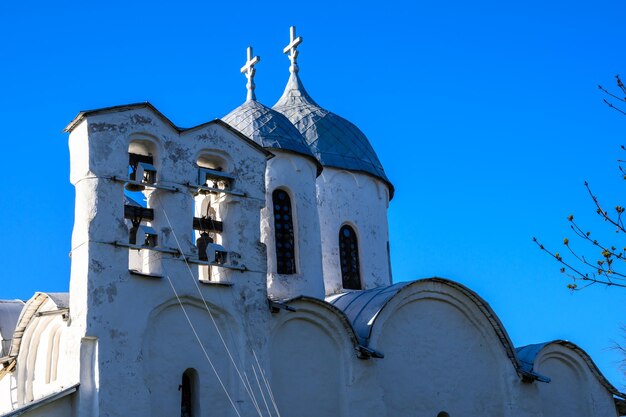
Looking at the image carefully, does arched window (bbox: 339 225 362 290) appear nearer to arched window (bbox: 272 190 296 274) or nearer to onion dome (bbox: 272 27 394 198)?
onion dome (bbox: 272 27 394 198)

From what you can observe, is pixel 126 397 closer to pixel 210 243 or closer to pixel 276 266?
pixel 210 243

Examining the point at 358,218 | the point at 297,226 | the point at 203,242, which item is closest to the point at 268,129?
the point at 297,226

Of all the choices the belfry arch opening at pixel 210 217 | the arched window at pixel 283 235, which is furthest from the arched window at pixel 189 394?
the arched window at pixel 283 235

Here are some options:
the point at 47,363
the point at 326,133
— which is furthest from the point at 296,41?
the point at 47,363

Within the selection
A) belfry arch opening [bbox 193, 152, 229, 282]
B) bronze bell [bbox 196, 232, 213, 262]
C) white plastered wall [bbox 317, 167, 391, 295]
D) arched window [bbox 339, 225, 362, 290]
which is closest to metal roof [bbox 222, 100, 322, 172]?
white plastered wall [bbox 317, 167, 391, 295]

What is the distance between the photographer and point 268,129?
1638 cm

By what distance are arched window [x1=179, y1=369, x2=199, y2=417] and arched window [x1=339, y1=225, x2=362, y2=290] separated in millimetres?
5332

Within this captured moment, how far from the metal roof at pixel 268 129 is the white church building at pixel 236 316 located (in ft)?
0.12

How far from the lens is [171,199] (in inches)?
504

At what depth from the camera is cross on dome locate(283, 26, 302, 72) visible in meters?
19.4

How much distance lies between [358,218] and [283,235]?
270cm

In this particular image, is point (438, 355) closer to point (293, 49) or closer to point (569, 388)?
point (569, 388)

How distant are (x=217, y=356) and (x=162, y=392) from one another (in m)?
0.95

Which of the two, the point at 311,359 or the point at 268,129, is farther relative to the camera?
the point at 268,129
